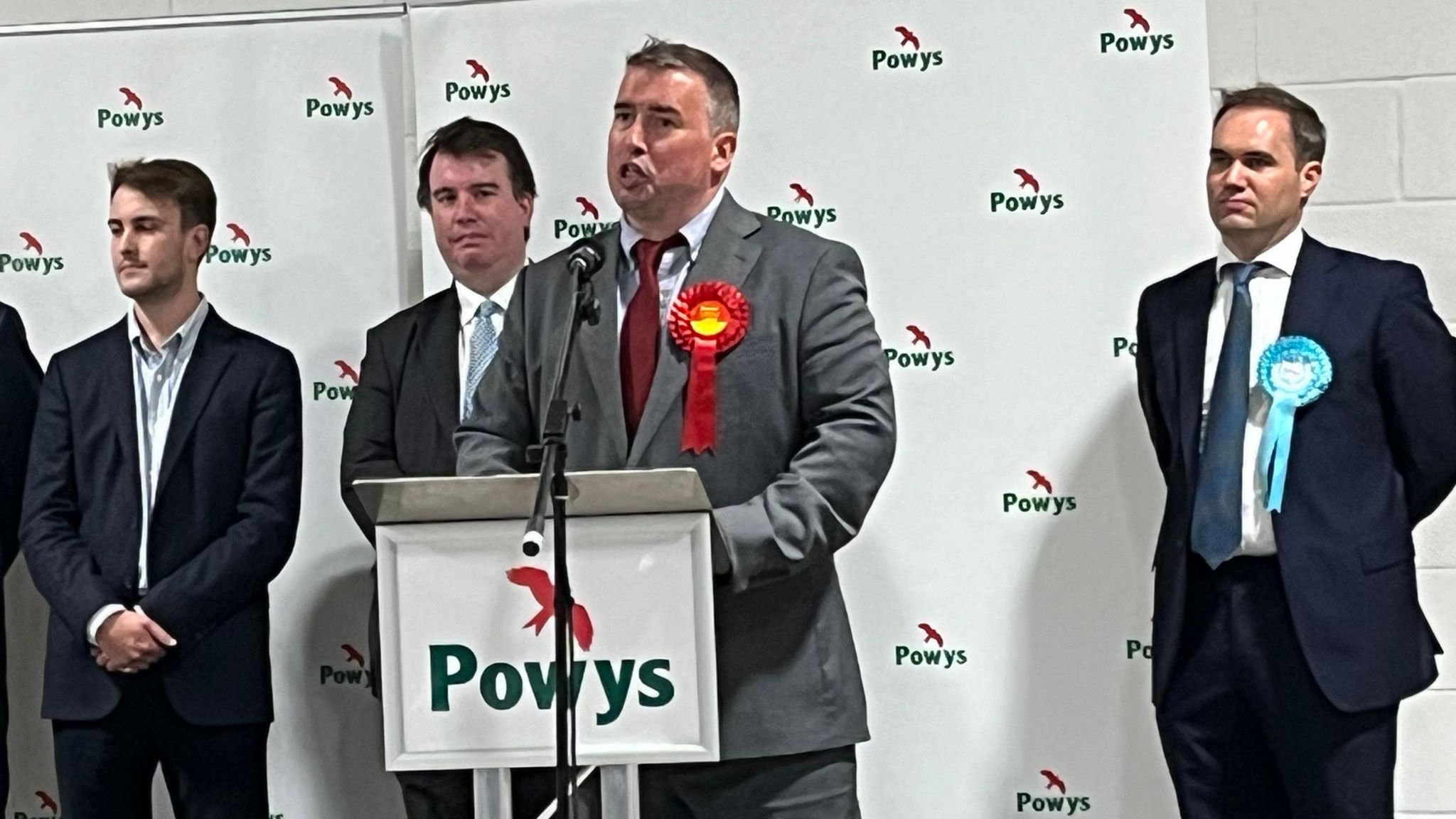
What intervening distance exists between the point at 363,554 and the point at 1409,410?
84.4 inches

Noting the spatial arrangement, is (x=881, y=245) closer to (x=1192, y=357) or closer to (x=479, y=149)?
(x=1192, y=357)

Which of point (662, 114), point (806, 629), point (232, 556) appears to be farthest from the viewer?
point (232, 556)

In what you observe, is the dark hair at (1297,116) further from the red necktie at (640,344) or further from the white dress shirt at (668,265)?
the red necktie at (640,344)

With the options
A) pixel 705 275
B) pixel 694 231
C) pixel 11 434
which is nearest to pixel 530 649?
pixel 705 275

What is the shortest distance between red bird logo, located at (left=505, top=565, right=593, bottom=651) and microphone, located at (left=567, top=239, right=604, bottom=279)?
0.39 meters

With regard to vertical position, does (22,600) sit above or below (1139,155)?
below

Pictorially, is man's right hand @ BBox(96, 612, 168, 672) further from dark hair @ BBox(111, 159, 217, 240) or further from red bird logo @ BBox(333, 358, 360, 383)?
dark hair @ BBox(111, 159, 217, 240)

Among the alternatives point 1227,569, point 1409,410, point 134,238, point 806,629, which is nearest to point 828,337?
point 806,629

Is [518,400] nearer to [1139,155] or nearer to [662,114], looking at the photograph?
[662,114]

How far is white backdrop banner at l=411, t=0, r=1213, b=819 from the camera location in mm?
3391

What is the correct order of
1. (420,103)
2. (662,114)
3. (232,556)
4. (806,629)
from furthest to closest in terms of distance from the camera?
(420,103) → (232,556) → (662,114) → (806,629)

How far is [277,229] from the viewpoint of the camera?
370 cm

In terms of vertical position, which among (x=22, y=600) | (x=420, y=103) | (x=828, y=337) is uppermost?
(x=420, y=103)

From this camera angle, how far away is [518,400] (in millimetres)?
2742
